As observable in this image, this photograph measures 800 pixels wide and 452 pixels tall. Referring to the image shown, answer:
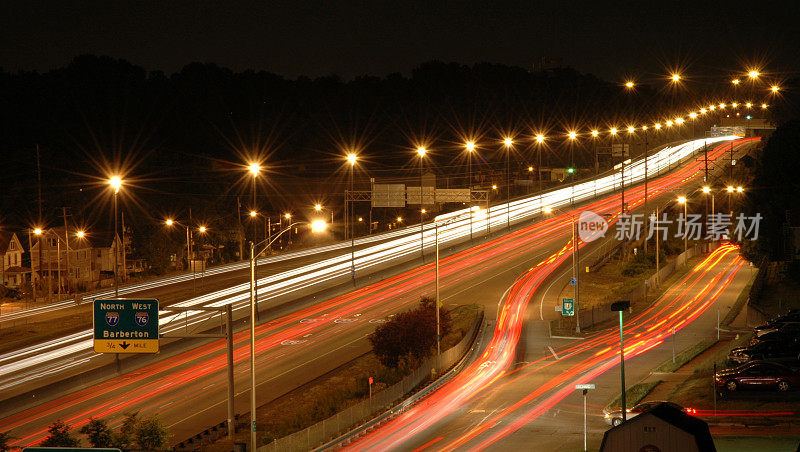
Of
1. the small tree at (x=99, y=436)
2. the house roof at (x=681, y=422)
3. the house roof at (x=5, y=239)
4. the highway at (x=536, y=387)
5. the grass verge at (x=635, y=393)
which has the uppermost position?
the house roof at (x=5, y=239)

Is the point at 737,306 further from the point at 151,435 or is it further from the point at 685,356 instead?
the point at 151,435

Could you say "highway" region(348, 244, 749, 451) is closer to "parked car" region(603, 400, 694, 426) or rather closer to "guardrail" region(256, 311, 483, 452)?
"parked car" region(603, 400, 694, 426)

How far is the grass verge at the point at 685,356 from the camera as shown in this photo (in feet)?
117

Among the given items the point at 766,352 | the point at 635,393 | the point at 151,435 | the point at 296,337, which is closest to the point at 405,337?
the point at 296,337

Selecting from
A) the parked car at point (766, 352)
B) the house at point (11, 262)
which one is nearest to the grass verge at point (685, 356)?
the parked car at point (766, 352)

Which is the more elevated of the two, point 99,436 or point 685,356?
point 99,436

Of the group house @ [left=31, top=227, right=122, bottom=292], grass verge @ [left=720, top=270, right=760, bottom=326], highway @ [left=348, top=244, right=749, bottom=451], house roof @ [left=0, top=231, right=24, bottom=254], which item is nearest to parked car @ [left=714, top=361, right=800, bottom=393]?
highway @ [left=348, top=244, right=749, bottom=451]

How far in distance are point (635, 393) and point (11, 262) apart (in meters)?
70.5

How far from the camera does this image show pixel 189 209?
309 ft

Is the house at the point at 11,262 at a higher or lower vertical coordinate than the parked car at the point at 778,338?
higher

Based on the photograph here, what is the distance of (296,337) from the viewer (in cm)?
4794

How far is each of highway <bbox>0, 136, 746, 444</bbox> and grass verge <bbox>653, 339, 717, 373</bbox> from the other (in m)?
14.2

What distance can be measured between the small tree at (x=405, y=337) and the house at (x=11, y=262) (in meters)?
52.5

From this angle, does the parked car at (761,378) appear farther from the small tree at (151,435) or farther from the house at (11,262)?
the house at (11,262)
